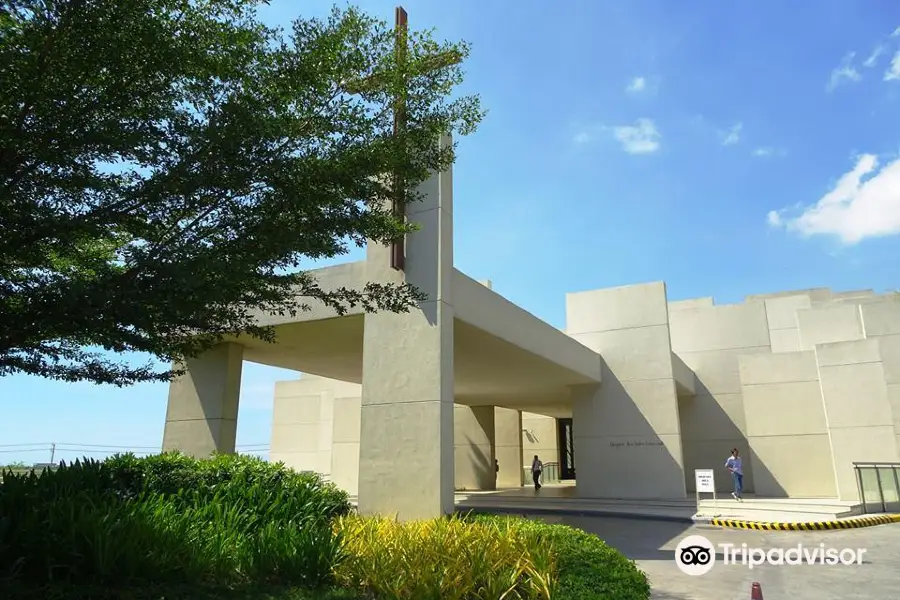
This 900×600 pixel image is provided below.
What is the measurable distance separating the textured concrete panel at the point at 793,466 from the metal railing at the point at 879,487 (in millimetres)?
4020

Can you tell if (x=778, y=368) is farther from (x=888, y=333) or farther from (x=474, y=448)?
(x=474, y=448)

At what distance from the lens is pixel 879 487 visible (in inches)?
681

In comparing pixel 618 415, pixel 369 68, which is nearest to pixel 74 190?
pixel 369 68

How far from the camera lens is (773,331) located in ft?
102

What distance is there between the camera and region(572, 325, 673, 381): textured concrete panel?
20016 mm

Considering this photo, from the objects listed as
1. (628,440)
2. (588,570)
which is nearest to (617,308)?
(628,440)

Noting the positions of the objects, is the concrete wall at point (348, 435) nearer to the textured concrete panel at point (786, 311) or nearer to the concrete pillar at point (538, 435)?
the concrete pillar at point (538, 435)

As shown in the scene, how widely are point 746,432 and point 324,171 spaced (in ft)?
76.2

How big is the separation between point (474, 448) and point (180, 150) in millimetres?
23219

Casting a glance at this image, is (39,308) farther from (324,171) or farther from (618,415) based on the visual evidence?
(618,415)

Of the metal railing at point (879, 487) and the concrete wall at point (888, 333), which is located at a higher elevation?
the concrete wall at point (888, 333)

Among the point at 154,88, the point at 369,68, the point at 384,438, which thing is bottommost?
the point at 384,438

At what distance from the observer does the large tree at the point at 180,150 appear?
4.79m

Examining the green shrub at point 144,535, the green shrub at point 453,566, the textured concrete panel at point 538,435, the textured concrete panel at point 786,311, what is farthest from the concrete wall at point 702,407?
the green shrub at point 453,566
